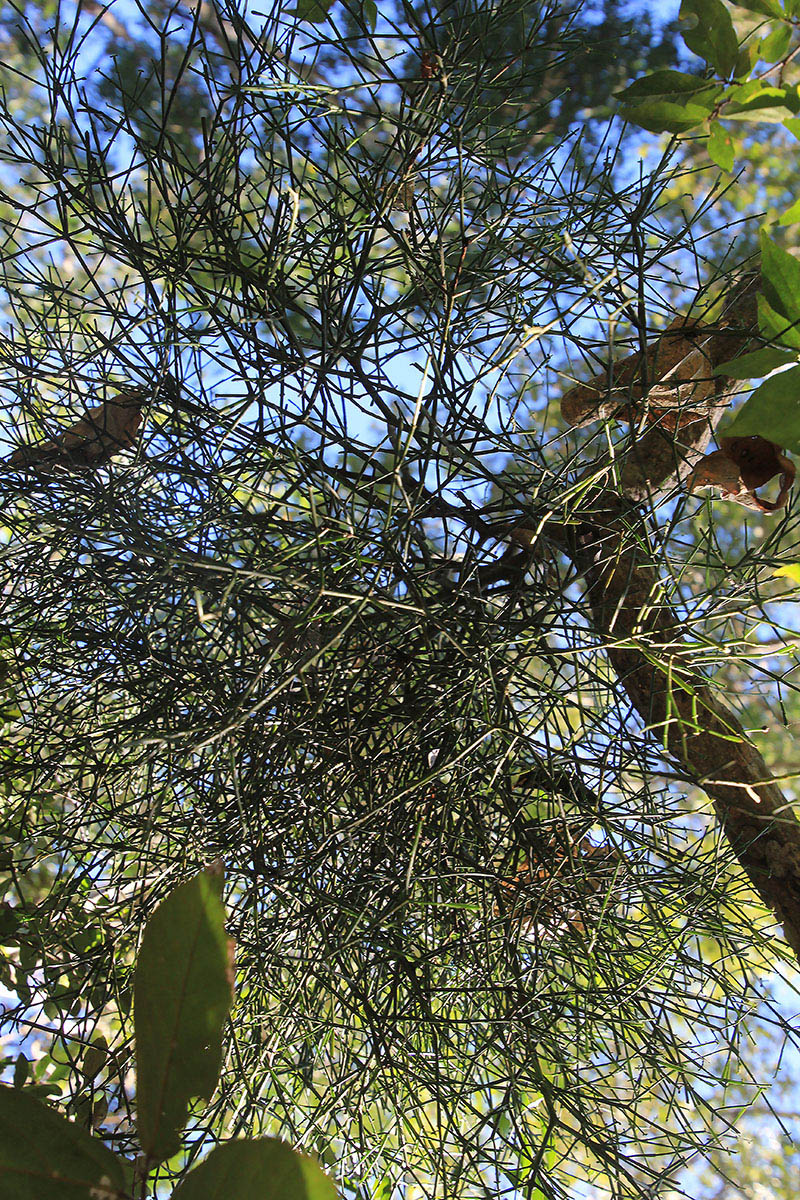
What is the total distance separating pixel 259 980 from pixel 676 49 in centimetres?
181

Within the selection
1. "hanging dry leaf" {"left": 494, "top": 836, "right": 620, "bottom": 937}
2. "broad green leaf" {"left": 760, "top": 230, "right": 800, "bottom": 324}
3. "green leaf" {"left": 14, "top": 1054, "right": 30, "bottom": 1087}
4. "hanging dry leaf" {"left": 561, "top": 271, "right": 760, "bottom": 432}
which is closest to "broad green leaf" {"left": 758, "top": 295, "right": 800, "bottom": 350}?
"broad green leaf" {"left": 760, "top": 230, "right": 800, "bottom": 324}

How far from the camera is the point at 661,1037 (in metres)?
0.39

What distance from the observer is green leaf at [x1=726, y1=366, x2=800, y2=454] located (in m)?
0.29

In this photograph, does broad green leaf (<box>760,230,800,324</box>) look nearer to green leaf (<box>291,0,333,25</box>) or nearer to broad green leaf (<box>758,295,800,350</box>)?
broad green leaf (<box>758,295,800,350</box>)

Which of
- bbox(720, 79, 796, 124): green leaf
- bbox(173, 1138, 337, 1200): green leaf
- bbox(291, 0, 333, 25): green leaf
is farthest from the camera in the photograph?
bbox(291, 0, 333, 25): green leaf

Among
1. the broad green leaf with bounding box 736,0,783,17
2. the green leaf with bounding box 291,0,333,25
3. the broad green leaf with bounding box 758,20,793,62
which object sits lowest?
the broad green leaf with bounding box 758,20,793,62

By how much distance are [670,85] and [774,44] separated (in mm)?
37

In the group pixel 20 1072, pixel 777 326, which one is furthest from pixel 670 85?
pixel 20 1072

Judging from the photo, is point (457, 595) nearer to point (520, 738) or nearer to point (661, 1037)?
point (520, 738)

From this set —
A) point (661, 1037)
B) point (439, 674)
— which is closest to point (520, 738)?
point (439, 674)

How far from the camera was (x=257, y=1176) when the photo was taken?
0.54ft

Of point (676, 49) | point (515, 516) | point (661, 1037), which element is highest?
point (676, 49)

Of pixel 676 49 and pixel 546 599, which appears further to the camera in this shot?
pixel 676 49

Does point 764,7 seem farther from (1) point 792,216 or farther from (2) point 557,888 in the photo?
(2) point 557,888
